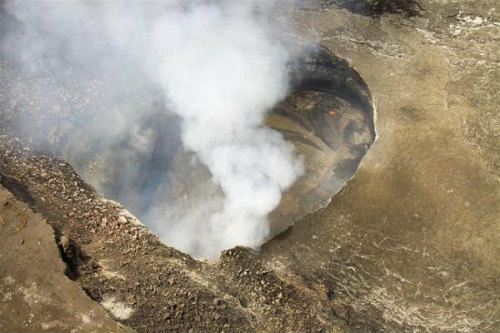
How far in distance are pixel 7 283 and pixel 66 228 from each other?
117 centimetres

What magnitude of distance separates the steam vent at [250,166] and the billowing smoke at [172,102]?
0.11 ft

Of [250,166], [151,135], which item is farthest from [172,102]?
[250,166]

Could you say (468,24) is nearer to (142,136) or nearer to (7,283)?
(142,136)

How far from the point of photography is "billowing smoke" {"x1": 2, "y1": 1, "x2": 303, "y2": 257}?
29.7 ft

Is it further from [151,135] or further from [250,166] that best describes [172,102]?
[250,166]

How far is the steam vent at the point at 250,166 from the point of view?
20.2ft

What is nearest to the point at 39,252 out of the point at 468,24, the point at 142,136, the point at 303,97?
the point at 142,136

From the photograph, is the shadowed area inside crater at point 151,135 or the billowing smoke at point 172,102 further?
the billowing smoke at point 172,102

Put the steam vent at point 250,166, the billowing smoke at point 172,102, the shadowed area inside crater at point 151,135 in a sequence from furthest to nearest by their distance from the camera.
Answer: the billowing smoke at point 172,102 → the shadowed area inside crater at point 151,135 → the steam vent at point 250,166

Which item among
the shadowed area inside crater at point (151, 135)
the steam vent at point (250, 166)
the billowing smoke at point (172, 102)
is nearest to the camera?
the steam vent at point (250, 166)

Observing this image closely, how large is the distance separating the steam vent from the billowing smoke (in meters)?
0.03

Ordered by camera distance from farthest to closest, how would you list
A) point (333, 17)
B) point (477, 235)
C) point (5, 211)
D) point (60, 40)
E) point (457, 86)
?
1. point (333, 17)
2. point (60, 40)
3. point (457, 86)
4. point (477, 235)
5. point (5, 211)

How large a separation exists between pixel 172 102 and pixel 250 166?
235 centimetres

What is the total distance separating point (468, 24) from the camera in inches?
381
